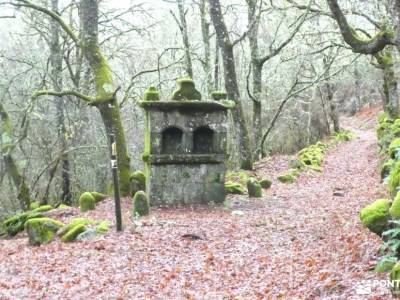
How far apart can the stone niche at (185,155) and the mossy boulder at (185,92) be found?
0.03 meters

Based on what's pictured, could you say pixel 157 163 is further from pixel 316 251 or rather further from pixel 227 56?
pixel 316 251

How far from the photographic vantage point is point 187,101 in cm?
1311

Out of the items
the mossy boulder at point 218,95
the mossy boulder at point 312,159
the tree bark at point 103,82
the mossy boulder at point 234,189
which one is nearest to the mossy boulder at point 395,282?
the mossy boulder at point 218,95

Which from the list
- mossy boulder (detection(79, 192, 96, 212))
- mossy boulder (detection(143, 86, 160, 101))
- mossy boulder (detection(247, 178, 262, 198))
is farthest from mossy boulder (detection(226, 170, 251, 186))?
mossy boulder (detection(79, 192, 96, 212))

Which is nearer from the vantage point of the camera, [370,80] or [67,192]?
[67,192]

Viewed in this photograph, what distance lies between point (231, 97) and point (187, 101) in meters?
3.66

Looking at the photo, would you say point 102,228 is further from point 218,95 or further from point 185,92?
point 218,95

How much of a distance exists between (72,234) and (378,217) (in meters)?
6.10

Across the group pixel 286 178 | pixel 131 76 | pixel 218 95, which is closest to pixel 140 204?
pixel 218 95

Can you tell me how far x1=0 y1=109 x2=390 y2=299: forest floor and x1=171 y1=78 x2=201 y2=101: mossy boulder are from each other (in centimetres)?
282

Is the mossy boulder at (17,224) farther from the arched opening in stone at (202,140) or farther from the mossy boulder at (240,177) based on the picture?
the mossy boulder at (240,177)

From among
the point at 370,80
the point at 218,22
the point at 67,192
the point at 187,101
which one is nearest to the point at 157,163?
the point at 187,101

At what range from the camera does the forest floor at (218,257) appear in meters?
6.42

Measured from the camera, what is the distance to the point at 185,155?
13.1 meters
